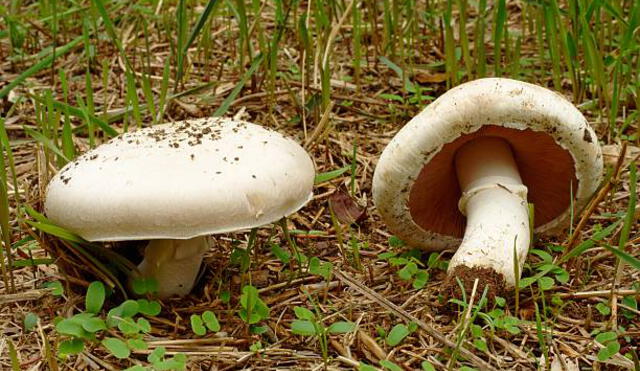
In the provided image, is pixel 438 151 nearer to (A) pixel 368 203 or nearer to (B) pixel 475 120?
(B) pixel 475 120

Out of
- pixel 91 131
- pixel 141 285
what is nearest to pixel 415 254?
pixel 141 285

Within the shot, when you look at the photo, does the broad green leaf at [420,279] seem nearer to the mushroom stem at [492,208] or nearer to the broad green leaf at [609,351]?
the mushroom stem at [492,208]

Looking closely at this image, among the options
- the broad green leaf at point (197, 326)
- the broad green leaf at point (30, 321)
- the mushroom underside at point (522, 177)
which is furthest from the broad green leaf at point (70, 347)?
the mushroom underside at point (522, 177)

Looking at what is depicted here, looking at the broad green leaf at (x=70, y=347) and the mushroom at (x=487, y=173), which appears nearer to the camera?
the broad green leaf at (x=70, y=347)

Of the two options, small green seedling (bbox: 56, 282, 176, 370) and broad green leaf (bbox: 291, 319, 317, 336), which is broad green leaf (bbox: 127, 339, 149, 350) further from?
broad green leaf (bbox: 291, 319, 317, 336)

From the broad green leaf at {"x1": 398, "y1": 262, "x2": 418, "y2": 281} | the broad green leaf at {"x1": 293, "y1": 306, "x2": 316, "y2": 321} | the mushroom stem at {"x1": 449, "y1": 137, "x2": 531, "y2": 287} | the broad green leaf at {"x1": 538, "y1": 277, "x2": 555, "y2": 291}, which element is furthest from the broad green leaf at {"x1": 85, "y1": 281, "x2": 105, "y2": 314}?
the broad green leaf at {"x1": 538, "y1": 277, "x2": 555, "y2": 291}

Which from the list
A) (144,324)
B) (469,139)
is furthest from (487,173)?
(144,324)

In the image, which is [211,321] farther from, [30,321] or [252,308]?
[30,321]
